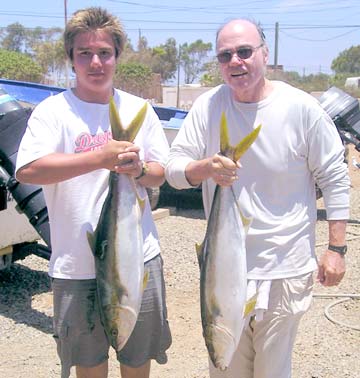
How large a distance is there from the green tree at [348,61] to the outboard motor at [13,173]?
83221 millimetres

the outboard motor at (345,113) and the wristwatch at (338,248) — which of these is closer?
the wristwatch at (338,248)

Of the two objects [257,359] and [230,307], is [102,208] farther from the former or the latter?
[257,359]

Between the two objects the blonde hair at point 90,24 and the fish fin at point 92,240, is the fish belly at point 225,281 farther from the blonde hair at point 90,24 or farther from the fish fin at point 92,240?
the blonde hair at point 90,24

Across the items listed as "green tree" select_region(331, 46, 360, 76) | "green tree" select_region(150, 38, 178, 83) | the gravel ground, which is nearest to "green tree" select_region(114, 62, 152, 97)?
"green tree" select_region(150, 38, 178, 83)

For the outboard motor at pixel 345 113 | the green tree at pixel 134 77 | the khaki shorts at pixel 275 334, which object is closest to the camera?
the khaki shorts at pixel 275 334

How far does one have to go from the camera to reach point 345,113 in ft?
28.6

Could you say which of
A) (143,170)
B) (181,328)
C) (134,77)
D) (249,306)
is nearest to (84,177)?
(143,170)

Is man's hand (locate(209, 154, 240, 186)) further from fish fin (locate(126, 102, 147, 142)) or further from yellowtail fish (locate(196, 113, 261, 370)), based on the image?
fish fin (locate(126, 102, 147, 142))

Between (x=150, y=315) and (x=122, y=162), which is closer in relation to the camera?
(x=122, y=162)

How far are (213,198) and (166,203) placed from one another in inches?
293

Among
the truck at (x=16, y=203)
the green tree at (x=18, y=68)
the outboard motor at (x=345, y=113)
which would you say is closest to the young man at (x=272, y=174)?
the truck at (x=16, y=203)

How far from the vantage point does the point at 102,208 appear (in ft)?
8.89

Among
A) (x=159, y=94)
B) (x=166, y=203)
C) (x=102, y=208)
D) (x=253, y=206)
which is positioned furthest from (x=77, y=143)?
(x=159, y=94)

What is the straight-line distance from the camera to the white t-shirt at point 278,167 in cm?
270
